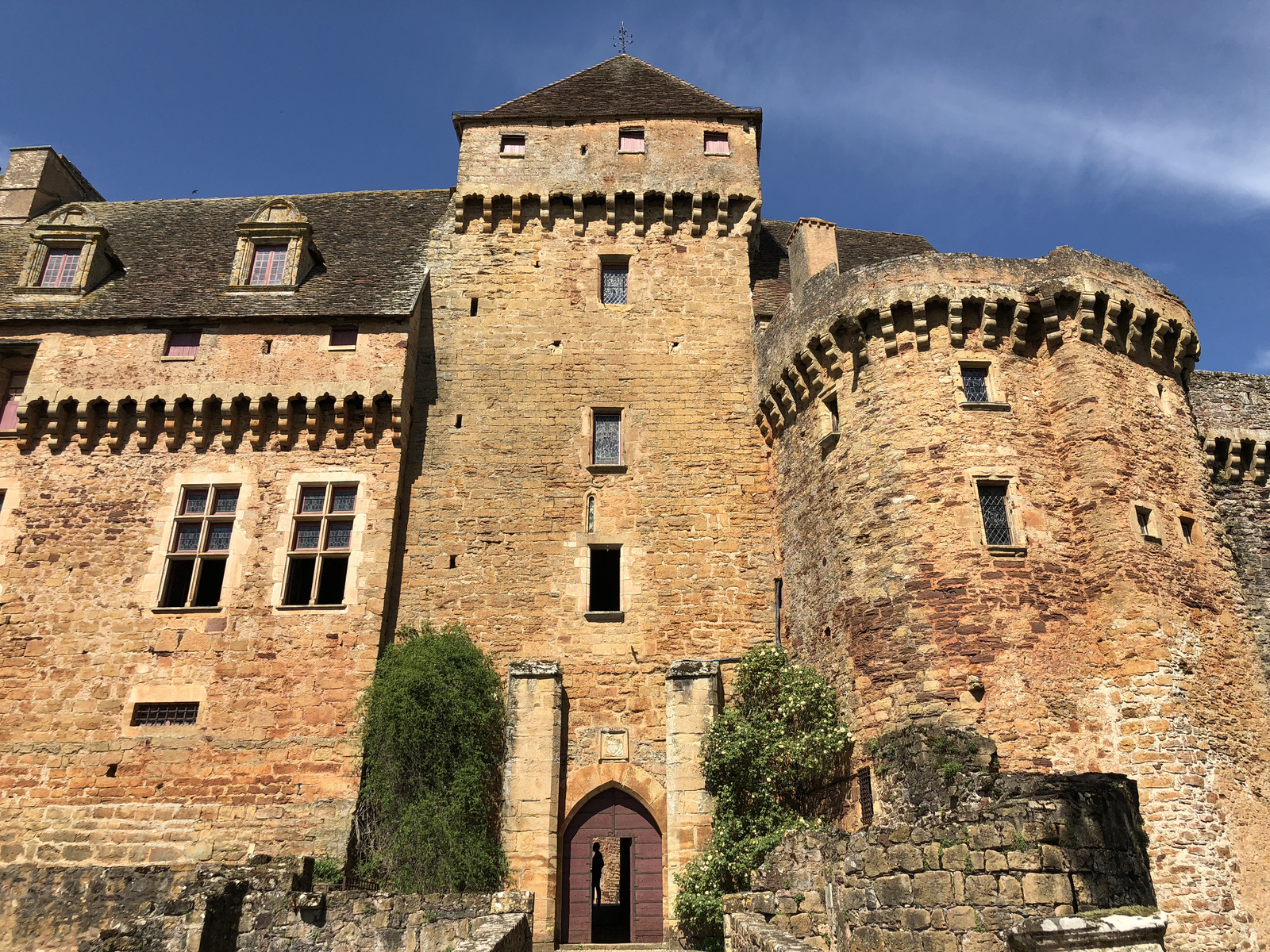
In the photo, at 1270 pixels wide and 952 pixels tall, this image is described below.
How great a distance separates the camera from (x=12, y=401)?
16.9 m

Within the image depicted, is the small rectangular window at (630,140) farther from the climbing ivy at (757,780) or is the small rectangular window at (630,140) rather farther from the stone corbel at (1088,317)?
the climbing ivy at (757,780)

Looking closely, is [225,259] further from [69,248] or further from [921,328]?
[921,328]

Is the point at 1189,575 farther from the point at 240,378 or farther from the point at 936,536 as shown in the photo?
the point at 240,378

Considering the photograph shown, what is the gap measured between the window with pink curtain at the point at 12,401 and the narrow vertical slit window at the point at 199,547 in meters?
3.59

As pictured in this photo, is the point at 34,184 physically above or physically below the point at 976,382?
above

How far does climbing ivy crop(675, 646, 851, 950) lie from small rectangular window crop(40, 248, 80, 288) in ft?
48.4

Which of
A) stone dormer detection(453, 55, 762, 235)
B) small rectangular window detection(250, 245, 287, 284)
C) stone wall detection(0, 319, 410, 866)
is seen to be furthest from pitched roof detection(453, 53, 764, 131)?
stone wall detection(0, 319, 410, 866)

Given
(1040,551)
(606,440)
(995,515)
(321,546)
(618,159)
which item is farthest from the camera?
(618,159)

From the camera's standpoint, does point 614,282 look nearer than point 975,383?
No

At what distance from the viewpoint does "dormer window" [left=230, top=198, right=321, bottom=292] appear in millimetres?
17953

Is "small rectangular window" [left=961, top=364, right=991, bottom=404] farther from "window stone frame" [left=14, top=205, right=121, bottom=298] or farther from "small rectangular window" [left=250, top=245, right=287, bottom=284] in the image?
"window stone frame" [left=14, top=205, right=121, bottom=298]

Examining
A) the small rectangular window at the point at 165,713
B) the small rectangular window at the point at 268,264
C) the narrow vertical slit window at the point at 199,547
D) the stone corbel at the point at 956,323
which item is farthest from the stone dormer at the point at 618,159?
the small rectangular window at the point at 165,713

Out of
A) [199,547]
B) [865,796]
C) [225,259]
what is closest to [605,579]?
[865,796]

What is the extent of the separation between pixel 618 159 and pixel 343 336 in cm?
670
